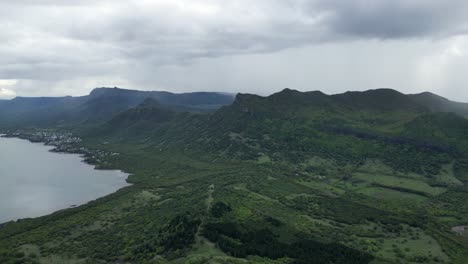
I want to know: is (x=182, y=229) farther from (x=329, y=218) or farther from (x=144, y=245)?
(x=329, y=218)

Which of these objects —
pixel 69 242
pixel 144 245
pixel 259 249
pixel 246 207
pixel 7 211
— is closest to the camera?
pixel 259 249

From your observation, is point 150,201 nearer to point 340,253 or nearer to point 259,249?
point 259,249

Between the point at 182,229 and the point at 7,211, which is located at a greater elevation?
the point at 182,229

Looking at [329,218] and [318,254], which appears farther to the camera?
[329,218]

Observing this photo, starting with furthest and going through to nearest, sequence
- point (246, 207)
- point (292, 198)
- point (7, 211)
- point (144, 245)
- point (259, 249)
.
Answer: point (7, 211) < point (292, 198) < point (246, 207) < point (144, 245) < point (259, 249)

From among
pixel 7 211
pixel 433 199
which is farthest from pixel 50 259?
pixel 433 199

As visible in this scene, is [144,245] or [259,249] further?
[144,245]

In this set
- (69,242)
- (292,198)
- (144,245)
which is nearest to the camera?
(144,245)

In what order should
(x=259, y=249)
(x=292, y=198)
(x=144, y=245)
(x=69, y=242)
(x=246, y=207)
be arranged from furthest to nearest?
(x=292, y=198)
(x=246, y=207)
(x=69, y=242)
(x=144, y=245)
(x=259, y=249)

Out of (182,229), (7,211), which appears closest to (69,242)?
(182,229)
